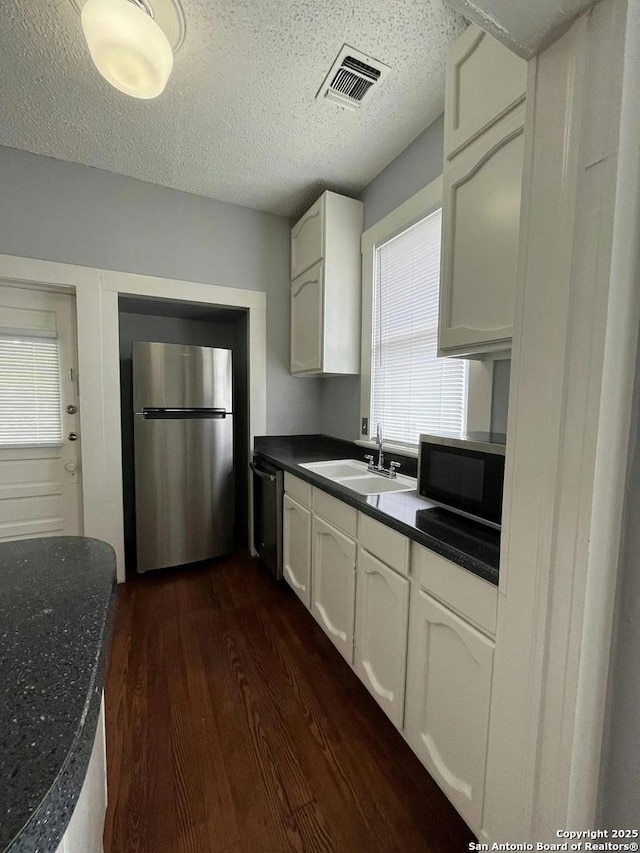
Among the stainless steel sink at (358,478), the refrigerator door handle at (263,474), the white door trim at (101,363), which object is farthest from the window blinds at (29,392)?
the stainless steel sink at (358,478)

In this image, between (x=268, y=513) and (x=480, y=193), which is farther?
(x=268, y=513)

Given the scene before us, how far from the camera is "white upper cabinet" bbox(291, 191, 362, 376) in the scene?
2.31 m

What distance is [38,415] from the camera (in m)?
2.27

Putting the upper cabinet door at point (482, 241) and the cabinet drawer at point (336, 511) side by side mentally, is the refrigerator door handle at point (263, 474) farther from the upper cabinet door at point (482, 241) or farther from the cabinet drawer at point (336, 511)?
the upper cabinet door at point (482, 241)

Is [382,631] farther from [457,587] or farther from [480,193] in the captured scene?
[480,193]

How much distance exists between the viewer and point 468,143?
1230mm

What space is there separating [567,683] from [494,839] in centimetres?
51

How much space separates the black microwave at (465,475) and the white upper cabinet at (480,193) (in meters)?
0.35

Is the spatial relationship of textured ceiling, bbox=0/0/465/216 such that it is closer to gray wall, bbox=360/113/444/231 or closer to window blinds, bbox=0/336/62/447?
gray wall, bbox=360/113/444/231

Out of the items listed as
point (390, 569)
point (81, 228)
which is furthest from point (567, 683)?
point (81, 228)

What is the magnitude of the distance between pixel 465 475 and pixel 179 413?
2.01 m

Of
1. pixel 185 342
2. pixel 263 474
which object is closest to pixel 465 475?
pixel 263 474

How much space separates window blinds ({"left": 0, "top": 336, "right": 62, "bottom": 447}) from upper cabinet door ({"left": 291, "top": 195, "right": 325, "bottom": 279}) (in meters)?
1.76

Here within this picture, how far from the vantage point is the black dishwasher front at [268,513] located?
7.44 feet
